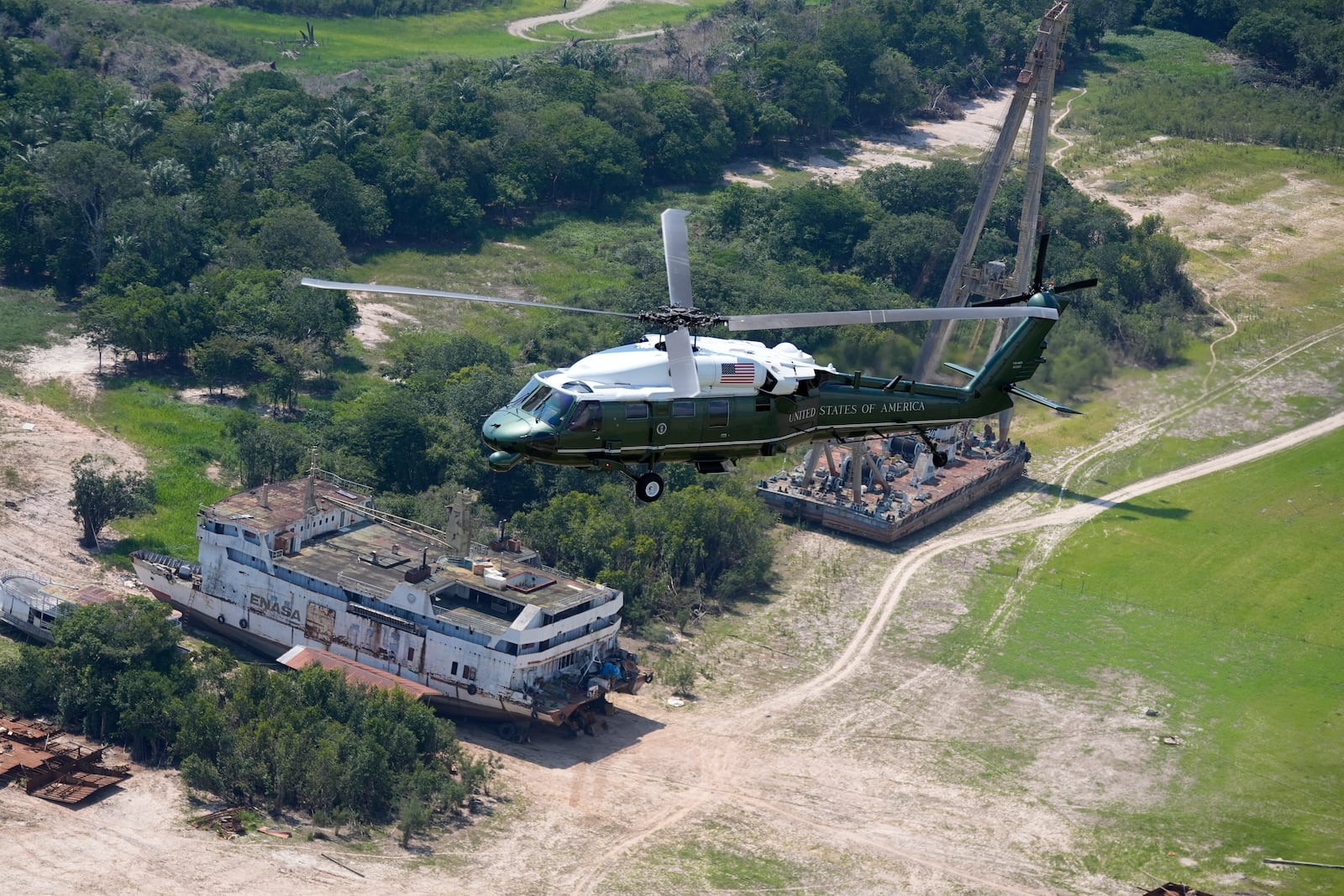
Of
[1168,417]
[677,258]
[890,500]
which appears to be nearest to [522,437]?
[677,258]

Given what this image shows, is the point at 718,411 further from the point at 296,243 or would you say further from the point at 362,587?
the point at 296,243

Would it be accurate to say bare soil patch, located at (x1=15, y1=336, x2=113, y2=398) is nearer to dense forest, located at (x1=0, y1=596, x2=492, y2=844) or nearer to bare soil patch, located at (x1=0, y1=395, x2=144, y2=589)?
bare soil patch, located at (x1=0, y1=395, x2=144, y2=589)

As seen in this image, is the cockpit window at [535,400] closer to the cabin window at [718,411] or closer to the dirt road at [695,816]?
the cabin window at [718,411]

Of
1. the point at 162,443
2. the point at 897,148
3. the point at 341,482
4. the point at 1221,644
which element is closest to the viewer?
the point at 1221,644

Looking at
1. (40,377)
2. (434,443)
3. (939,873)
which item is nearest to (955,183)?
(434,443)

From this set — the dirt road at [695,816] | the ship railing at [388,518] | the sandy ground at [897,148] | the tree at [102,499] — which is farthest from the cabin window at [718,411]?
the sandy ground at [897,148]

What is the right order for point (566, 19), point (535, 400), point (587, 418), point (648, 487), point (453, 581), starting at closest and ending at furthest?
point (648, 487) < point (587, 418) < point (535, 400) < point (453, 581) < point (566, 19)
